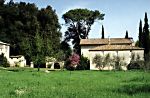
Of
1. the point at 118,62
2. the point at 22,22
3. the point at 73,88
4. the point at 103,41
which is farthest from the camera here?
the point at 103,41

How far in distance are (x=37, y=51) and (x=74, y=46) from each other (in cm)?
4816

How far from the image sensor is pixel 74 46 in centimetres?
11756

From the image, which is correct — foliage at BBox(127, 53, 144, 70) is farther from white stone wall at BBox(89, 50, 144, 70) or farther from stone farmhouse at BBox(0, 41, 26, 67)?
stone farmhouse at BBox(0, 41, 26, 67)

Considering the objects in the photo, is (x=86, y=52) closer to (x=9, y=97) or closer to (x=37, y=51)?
(x=37, y=51)

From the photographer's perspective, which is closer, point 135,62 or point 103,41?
point 135,62

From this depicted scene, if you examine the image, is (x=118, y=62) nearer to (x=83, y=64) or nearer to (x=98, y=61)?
(x=98, y=61)

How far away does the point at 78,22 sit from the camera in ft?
380

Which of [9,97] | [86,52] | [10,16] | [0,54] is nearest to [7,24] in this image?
[10,16]

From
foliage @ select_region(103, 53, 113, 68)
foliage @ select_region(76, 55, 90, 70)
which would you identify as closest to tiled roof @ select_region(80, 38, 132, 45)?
foliage @ select_region(76, 55, 90, 70)

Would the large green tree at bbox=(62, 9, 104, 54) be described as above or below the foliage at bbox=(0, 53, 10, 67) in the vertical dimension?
above

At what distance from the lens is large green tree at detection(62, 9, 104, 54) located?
114375mm

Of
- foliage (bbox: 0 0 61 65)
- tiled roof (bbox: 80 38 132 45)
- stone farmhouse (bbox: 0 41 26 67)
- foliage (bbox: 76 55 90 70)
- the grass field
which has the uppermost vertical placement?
foliage (bbox: 0 0 61 65)

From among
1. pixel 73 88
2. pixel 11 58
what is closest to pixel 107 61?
pixel 11 58

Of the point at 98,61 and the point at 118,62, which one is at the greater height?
the point at 98,61
